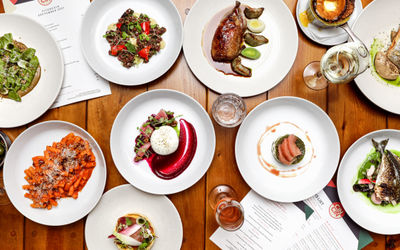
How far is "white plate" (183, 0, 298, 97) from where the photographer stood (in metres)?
1.70

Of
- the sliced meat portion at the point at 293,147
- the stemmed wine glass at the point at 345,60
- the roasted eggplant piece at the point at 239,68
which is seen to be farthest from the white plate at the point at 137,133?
the stemmed wine glass at the point at 345,60

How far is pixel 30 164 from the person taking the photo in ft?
5.79

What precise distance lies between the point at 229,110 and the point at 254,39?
17.6 inches

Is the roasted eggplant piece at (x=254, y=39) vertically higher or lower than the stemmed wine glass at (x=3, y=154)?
higher

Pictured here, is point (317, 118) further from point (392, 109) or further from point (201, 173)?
point (201, 173)

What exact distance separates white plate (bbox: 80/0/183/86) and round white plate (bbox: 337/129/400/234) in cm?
119

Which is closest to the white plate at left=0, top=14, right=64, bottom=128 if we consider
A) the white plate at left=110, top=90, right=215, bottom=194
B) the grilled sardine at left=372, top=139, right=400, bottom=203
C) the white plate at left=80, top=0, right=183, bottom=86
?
the white plate at left=80, top=0, right=183, bottom=86

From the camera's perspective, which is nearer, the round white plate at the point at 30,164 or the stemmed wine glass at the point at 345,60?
the stemmed wine glass at the point at 345,60

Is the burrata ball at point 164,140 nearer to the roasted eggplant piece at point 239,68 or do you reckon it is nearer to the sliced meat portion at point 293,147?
the roasted eggplant piece at point 239,68

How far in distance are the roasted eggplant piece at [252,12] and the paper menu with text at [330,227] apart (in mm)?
1105

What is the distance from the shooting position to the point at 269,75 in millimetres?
1728

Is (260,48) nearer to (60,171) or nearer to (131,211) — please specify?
(131,211)

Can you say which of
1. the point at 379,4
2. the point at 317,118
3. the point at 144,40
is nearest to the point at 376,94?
the point at 317,118

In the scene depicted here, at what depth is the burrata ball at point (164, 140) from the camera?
5.61 ft
